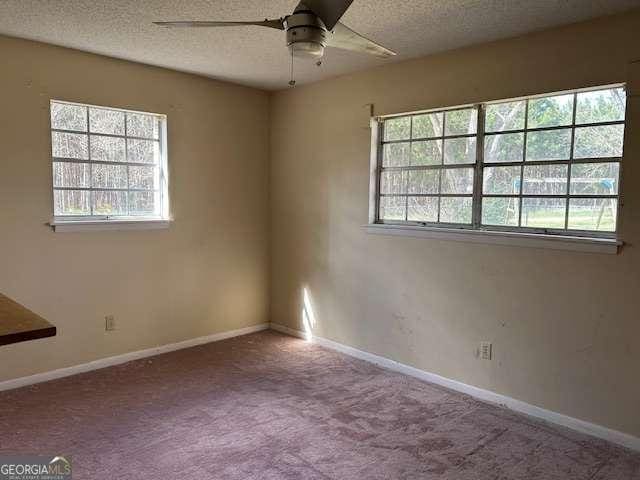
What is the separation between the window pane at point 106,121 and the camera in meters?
3.67

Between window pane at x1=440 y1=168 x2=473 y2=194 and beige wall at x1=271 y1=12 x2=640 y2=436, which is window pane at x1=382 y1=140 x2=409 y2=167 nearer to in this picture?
beige wall at x1=271 y1=12 x2=640 y2=436

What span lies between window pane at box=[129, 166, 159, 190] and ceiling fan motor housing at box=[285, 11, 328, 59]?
7.93ft

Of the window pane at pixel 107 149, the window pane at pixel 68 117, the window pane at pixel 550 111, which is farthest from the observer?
the window pane at pixel 107 149

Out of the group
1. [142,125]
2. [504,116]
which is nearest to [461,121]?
[504,116]

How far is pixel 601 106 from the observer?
2775 millimetres

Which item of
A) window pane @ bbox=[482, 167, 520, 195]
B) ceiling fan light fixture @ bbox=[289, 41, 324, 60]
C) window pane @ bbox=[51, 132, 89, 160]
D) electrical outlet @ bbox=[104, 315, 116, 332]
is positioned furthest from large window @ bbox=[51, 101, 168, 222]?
window pane @ bbox=[482, 167, 520, 195]

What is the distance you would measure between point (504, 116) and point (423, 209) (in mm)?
893

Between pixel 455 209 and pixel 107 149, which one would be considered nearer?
pixel 455 209

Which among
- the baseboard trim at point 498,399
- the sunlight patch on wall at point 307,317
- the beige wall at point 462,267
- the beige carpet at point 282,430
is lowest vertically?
the beige carpet at point 282,430

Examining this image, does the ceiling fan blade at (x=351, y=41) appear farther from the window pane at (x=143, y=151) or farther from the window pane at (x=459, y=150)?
the window pane at (x=143, y=151)

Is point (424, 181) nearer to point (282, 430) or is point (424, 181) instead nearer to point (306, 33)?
point (306, 33)

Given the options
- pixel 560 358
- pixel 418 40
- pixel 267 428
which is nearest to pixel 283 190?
pixel 418 40

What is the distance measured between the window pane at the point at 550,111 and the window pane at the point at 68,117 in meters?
3.24

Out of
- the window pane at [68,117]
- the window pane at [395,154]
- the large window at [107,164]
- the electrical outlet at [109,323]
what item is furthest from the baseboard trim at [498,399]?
the window pane at [68,117]
